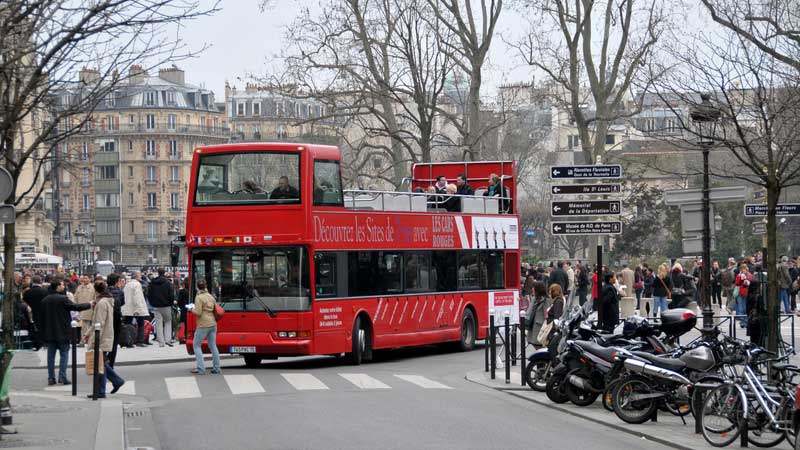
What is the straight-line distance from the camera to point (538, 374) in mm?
20109

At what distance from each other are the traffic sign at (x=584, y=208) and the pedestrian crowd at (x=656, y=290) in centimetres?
115

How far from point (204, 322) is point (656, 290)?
20.7m

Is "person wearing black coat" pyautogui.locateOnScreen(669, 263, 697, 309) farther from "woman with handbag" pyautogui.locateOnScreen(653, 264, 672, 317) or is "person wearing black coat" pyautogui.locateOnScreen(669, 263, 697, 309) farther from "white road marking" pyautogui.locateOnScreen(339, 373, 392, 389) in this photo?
"white road marking" pyautogui.locateOnScreen(339, 373, 392, 389)

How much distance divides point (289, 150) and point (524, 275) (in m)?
26.3

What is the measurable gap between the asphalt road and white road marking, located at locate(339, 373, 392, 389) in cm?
2

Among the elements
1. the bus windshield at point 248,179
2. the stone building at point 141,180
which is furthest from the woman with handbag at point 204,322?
the stone building at point 141,180

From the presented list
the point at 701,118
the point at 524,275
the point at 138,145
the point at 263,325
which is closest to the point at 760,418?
the point at 701,118

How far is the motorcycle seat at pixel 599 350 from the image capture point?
666 inches

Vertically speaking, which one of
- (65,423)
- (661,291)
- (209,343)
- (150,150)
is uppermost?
(150,150)

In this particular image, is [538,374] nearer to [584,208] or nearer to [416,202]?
[584,208]

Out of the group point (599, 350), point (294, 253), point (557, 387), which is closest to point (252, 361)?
point (294, 253)

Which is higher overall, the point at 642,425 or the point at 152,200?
the point at 152,200

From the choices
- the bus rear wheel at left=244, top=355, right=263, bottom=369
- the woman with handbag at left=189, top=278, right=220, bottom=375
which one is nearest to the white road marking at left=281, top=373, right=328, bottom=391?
the woman with handbag at left=189, top=278, right=220, bottom=375

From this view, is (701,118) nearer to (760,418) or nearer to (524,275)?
(760,418)
